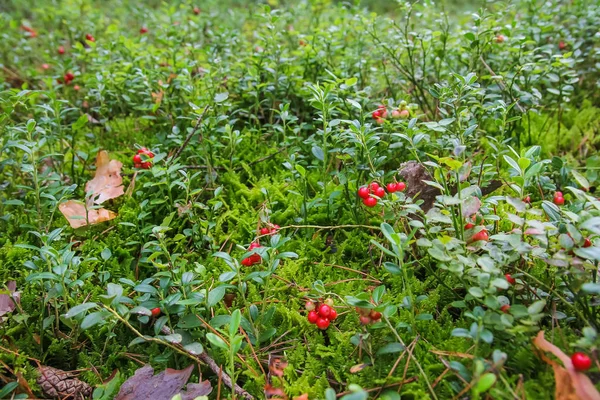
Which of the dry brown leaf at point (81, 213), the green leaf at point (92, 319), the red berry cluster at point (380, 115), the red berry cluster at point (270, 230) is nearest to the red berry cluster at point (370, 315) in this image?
the red berry cluster at point (270, 230)

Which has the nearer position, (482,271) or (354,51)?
(482,271)

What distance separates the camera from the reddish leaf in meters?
1.70

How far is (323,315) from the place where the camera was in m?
1.83

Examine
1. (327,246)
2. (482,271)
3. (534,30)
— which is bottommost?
(327,246)

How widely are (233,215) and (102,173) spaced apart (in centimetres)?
96

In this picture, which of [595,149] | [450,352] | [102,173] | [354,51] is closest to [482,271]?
[450,352]

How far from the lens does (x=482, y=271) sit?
5.46ft

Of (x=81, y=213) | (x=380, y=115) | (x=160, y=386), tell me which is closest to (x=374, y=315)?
(x=160, y=386)

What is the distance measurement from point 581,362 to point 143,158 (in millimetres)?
2202

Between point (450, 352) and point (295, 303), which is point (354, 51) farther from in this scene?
point (450, 352)

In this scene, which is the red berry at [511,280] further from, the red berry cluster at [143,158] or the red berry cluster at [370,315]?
the red berry cluster at [143,158]

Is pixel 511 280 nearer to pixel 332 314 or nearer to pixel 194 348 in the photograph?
pixel 332 314

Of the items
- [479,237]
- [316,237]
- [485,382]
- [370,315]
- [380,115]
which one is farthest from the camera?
[380,115]

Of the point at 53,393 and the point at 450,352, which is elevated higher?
the point at 450,352
